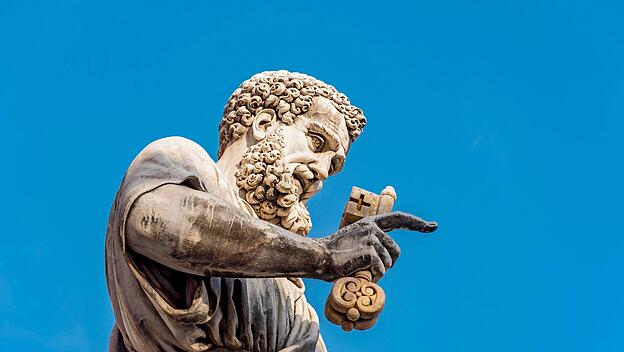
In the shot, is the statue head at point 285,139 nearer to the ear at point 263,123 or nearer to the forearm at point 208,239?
the ear at point 263,123

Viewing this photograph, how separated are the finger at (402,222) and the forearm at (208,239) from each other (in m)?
→ 0.53

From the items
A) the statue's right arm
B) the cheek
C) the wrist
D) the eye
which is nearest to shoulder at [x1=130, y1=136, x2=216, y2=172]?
the statue's right arm

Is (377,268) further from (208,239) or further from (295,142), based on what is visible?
(295,142)

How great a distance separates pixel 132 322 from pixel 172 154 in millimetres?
949

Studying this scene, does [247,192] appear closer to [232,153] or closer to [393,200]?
[232,153]

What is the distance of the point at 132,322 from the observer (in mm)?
6820

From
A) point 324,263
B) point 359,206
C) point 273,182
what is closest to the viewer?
point 324,263

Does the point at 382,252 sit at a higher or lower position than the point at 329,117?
lower

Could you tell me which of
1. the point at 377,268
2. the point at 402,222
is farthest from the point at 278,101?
the point at 377,268

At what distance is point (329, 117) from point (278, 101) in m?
0.35

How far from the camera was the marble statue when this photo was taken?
6262 millimetres

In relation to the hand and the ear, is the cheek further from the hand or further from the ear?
the hand

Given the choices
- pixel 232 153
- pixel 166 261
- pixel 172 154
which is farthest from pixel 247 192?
pixel 166 261

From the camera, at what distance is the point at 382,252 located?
6559 millimetres
